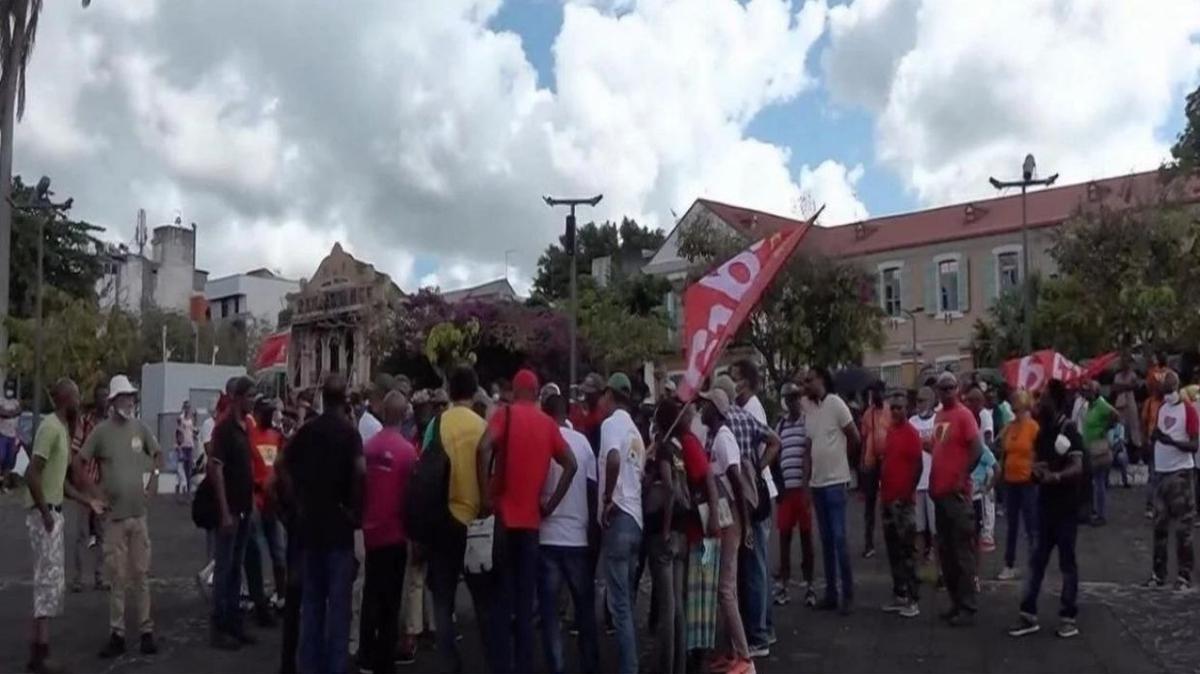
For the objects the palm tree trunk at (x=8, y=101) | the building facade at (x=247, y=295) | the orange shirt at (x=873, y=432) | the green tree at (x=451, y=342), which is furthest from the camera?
the building facade at (x=247, y=295)

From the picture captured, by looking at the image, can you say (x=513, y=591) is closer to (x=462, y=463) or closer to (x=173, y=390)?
(x=462, y=463)

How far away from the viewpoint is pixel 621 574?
877 cm

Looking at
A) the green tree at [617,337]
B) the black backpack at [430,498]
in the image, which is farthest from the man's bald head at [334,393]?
the green tree at [617,337]

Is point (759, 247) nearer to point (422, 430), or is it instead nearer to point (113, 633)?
point (422, 430)

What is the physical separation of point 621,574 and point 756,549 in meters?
1.47

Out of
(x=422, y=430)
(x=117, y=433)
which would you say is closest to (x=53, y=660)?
(x=117, y=433)

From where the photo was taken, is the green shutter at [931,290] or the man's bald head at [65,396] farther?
the green shutter at [931,290]

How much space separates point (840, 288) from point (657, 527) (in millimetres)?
27717

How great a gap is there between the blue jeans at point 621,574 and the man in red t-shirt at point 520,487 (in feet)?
1.39

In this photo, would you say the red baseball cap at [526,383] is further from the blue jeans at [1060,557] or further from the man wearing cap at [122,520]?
the blue jeans at [1060,557]

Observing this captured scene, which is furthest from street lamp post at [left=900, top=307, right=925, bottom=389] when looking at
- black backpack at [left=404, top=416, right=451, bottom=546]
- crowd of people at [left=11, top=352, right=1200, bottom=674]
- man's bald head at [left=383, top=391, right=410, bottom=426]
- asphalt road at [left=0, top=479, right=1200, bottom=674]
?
black backpack at [left=404, top=416, right=451, bottom=546]

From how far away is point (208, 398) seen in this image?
3094cm

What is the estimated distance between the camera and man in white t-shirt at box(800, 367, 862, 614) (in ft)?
36.8

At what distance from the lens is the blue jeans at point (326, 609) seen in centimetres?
873
